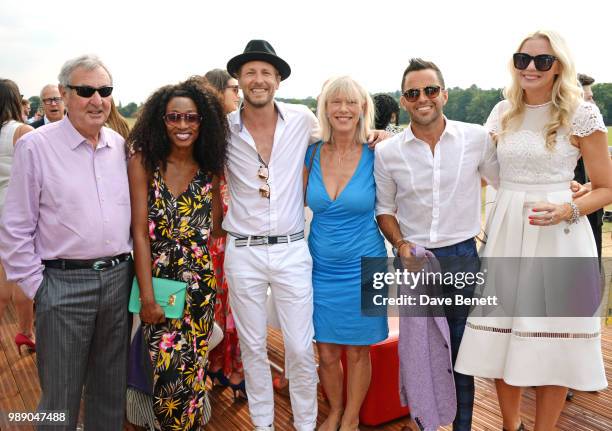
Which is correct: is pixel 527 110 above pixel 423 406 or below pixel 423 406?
above

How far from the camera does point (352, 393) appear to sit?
2.94 meters

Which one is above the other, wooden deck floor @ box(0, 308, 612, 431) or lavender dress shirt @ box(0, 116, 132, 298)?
lavender dress shirt @ box(0, 116, 132, 298)

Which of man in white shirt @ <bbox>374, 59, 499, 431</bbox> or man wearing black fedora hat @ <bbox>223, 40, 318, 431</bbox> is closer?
man in white shirt @ <bbox>374, 59, 499, 431</bbox>

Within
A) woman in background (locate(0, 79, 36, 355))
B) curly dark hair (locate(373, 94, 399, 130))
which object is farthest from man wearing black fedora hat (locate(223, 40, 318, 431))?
woman in background (locate(0, 79, 36, 355))

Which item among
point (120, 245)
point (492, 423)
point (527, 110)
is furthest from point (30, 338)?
point (527, 110)

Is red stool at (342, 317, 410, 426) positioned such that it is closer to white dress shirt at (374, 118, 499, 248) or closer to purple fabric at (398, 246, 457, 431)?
purple fabric at (398, 246, 457, 431)

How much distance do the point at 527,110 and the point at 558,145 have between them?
0.25 metres

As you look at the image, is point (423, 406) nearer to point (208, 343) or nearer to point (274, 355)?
point (208, 343)

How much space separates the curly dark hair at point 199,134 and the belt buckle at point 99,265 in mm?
514

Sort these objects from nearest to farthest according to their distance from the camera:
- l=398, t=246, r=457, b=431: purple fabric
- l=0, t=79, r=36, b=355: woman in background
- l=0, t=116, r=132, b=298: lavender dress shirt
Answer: l=0, t=116, r=132, b=298: lavender dress shirt
l=398, t=246, r=457, b=431: purple fabric
l=0, t=79, r=36, b=355: woman in background

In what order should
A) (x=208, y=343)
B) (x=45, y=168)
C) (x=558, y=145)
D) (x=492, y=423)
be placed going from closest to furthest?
1. (x=45, y=168)
2. (x=558, y=145)
3. (x=208, y=343)
4. (x=492, y=423)

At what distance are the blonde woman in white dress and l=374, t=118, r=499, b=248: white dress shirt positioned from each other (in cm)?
12

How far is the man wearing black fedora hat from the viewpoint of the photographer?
2.79 meters

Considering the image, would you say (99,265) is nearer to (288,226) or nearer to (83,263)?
(83,263)
